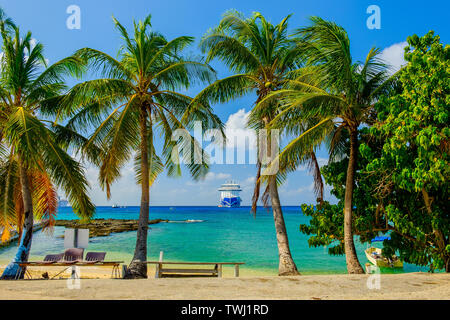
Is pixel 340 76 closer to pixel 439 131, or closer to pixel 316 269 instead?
pixel 439 131

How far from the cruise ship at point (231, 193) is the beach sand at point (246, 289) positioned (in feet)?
351

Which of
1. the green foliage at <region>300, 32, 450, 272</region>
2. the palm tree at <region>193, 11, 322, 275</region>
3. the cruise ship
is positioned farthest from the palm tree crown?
the cruise ship

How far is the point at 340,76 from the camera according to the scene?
8.66m

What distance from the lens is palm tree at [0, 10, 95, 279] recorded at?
26.2 feet

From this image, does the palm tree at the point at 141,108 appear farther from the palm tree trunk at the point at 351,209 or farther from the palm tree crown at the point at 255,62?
the palm tree trunk at the point at 351,209

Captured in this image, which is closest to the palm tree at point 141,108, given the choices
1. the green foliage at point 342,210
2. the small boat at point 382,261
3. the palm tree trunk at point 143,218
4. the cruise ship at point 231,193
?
the palm tree trunk at point 143,218

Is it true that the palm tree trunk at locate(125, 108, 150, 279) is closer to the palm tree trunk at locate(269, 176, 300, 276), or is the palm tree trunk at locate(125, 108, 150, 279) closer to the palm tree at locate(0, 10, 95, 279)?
the palm tree at locate(0, 10, 95, 279)

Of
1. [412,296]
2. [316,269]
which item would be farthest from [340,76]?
[316,269]

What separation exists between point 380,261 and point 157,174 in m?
14.0

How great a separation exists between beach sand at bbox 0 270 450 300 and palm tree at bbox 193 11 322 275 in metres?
2.92

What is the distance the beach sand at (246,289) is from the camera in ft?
18.9

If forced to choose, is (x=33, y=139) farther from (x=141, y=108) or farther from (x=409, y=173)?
(x=409, y=173)

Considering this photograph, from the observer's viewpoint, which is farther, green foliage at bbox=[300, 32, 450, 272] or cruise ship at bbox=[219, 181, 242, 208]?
cruise ship at bbox=[219, 181, 242, 208]

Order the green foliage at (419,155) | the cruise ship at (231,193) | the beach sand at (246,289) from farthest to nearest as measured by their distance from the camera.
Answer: the cruise ship at (231,193)
the green foliage at (419,155)
the beach sand at (246,289)
